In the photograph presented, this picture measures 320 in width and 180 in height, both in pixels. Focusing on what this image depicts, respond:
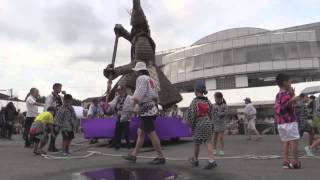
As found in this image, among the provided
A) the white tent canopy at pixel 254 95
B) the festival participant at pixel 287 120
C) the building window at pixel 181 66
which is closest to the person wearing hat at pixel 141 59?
the festival participant at pixel 287 120

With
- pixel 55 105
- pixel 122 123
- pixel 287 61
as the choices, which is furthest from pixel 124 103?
pixel 287 61

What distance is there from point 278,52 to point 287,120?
188 ft

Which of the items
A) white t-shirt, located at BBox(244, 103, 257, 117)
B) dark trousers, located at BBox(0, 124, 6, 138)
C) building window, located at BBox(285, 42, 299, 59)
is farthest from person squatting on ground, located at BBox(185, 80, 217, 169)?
building window, located at BBox(285, 42, 299, 59)

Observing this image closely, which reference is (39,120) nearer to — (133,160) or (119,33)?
(133,160)

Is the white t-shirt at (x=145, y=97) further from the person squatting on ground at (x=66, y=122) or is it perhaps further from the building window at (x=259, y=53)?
the building window at (x=259, y=53)

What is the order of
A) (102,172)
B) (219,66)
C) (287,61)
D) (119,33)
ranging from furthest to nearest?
(219,66), (287,61), (119,33), (102,172)

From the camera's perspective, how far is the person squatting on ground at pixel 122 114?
1236 cm

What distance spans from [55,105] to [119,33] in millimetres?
4150

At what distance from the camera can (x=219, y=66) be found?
6638 cm

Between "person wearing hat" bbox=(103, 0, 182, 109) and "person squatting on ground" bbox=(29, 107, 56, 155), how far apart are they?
3.68 meters

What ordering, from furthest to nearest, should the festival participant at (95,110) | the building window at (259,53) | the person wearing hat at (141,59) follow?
the building window at (259,53) → the festival participant at (95,110) → the person wearing hat at (141,59)

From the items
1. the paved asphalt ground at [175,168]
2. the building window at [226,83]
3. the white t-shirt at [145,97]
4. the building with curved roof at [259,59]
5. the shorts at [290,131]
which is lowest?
the paved asphalt ground at [175,168]

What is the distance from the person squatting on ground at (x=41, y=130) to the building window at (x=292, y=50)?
5527cm

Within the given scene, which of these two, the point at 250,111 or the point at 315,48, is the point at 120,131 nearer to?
the point at 250,111
